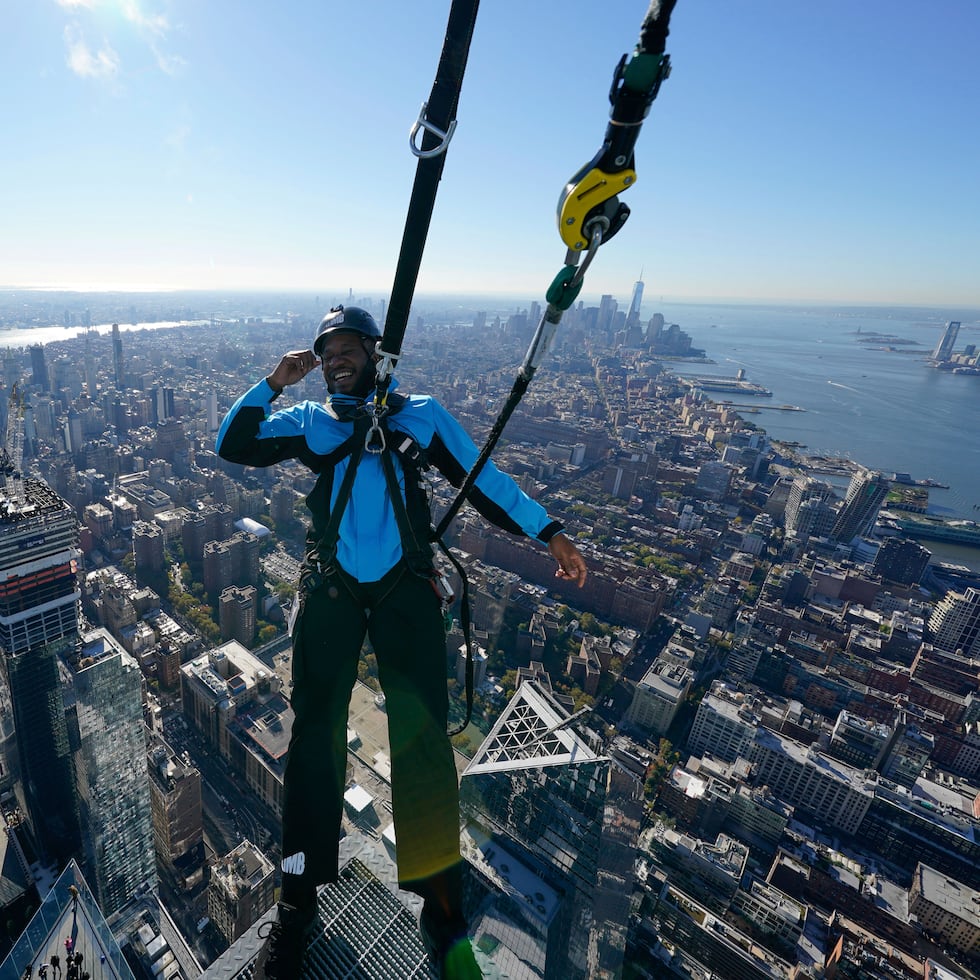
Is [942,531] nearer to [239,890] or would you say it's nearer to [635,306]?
[239,890]

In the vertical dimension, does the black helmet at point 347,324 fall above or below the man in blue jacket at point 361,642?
above

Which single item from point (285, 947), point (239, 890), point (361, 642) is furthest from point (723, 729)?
point (361, 642)

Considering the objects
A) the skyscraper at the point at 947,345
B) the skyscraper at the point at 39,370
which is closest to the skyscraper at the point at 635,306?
the skyscraper at the point at 947,345

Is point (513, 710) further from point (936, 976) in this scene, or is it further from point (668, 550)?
point (668, 550)

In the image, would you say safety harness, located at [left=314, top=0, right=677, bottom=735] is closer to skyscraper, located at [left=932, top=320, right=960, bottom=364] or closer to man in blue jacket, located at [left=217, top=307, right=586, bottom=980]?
man in blue jacket, located at [left=217, top=307, right=586, bottom=980]

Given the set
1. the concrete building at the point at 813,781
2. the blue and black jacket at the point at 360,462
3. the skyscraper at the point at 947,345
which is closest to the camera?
the blue and black jacket at the point at 360,462

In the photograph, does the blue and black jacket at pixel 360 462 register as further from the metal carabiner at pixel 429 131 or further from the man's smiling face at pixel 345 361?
the metal carabiner at pixel 429 131
